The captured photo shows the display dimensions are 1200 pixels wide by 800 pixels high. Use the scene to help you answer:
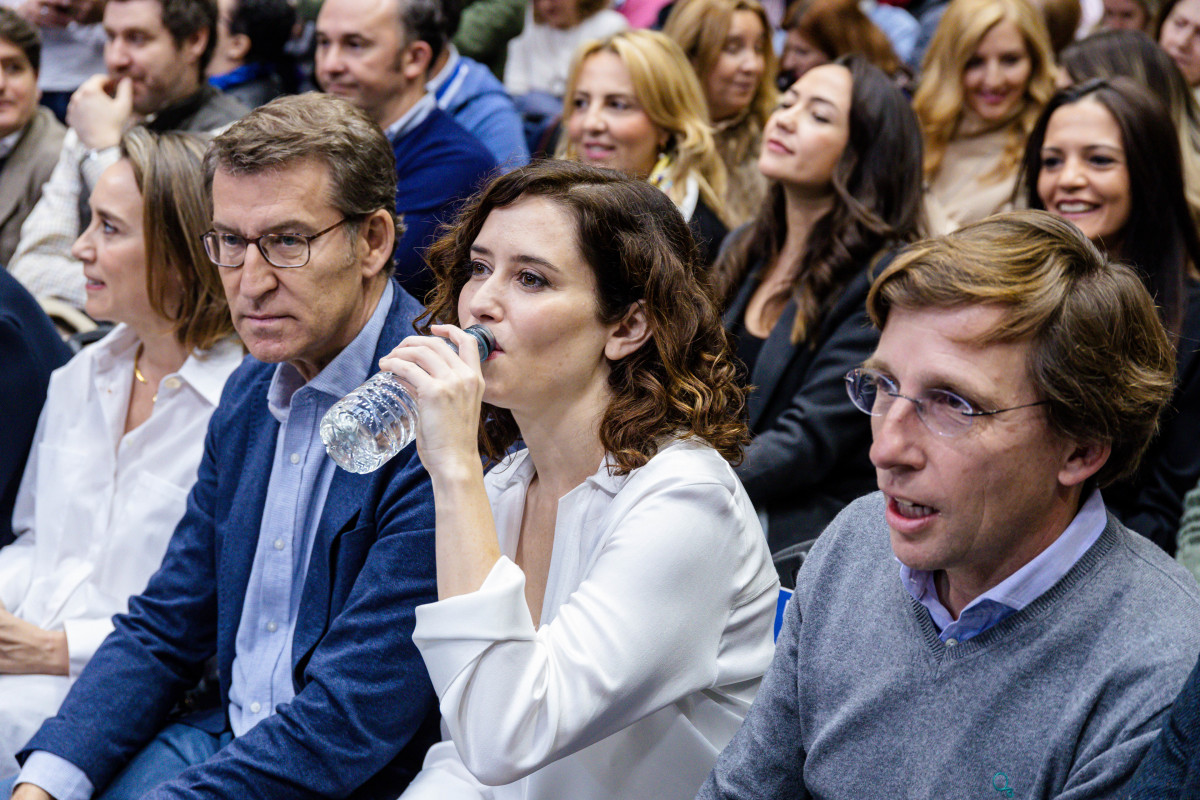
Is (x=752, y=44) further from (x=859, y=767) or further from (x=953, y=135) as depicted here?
(x=859, y=767)

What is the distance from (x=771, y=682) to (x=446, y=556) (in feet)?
1.65

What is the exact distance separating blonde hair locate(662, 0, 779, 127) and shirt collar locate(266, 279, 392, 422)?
2721 mm

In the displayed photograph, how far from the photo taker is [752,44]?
4.77 meters

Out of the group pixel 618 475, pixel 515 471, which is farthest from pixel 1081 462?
pixel 515 471

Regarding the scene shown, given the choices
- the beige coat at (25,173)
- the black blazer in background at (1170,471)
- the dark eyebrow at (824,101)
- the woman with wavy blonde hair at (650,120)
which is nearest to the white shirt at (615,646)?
the black blazer in background at (1170,471)

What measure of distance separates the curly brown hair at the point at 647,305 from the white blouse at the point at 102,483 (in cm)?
111

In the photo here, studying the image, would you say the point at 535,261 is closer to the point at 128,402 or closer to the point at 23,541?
the point at 128,402

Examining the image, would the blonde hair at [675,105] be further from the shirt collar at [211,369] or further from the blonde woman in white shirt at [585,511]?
the blonde woman in white shirt at [585,511]

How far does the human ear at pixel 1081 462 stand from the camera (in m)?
1.47

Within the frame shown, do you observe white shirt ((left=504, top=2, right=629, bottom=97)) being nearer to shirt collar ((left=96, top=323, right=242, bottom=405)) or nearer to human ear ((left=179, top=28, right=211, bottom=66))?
human ear ((left=179, top=28, right=211, bottom=66))

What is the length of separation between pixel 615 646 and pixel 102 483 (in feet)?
5.51

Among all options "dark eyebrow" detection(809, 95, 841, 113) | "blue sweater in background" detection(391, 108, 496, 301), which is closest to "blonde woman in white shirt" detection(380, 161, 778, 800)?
"dark eyebrow" detection(809, 95, 841, 113)

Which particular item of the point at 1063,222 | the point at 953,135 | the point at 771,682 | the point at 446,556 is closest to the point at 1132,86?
the point at 953,135

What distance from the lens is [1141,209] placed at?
3008 mm
